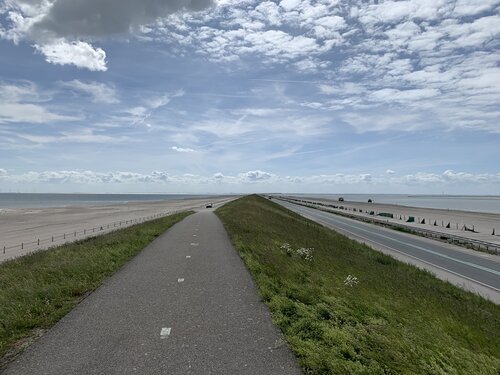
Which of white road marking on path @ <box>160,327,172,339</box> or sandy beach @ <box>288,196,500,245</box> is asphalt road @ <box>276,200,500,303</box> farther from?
white road marking on path @ <box>160,327,172,339</box>

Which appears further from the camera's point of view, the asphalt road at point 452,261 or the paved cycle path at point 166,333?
the asphalt road at point 452,261

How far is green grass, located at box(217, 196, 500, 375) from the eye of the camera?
733cm

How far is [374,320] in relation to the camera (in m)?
10.4

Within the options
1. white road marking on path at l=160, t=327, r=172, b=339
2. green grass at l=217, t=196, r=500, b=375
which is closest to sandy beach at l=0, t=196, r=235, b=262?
green grass at l=217, t=196, r=500, b=375

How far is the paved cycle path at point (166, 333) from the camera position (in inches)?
270

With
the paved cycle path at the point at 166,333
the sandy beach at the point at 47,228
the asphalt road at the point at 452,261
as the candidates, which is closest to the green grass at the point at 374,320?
the paved cycle path at the point at 166,333

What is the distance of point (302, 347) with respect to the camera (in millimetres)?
7441

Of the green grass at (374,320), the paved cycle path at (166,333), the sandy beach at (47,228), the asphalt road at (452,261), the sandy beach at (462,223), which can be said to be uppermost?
the paved cycle path at (166,333)

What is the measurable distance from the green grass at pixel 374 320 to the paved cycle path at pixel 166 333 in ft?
2.19

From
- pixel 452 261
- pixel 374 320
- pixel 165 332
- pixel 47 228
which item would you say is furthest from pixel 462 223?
pixel 165 332

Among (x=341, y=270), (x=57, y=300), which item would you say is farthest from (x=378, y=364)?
(x=341, y=270)

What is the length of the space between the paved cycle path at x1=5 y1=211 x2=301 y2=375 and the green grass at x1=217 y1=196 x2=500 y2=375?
67cm

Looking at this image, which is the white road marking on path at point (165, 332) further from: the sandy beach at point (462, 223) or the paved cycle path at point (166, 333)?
the sandy beach at point (462, 223)

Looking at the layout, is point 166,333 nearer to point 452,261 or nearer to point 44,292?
point 44,292
